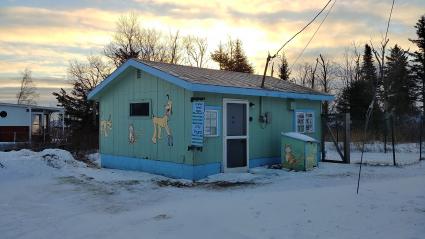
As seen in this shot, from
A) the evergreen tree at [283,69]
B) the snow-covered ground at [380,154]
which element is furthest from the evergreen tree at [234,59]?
the snow-covered ground at [380,154]

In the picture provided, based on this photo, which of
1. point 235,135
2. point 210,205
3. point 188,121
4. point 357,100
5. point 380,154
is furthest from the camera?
point 357,100

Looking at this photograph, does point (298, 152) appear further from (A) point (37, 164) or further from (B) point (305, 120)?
(A) point (37, 164)

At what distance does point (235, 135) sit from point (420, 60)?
117 ft

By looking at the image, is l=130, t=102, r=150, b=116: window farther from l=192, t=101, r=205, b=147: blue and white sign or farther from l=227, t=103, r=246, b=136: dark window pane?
l=227, t=103, r=246, b=136: dark window pane

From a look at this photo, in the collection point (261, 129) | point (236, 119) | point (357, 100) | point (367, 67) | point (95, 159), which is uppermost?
point (367, 67)

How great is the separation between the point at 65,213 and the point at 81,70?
1523 inches

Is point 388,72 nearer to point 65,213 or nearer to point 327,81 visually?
point 327,81

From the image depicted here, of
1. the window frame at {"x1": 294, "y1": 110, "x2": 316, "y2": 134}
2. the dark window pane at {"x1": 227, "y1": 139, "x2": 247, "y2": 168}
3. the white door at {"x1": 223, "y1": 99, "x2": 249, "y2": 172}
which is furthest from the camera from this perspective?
the window frame at {"x1": 294, "y1": 110, "x2": 316, "y2": 134}

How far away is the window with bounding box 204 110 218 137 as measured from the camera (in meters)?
12.0

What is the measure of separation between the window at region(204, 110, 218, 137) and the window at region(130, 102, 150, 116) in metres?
2.06

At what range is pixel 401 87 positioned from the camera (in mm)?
44000

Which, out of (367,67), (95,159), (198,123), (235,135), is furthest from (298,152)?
(367,67)

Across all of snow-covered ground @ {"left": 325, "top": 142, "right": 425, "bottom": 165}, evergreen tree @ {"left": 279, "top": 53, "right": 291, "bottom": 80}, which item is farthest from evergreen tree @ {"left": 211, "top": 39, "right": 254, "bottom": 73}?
snow-covered ground @ {"left": 325, "top": 142, "right": 425, "bottom": 165}

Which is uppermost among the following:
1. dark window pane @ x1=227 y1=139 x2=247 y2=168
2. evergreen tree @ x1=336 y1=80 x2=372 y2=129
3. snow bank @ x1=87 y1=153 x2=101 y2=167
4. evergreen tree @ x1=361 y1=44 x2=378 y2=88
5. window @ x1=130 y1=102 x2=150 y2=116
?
evergreen tree @ x1=361 y1=44 x2=378 y2=88
